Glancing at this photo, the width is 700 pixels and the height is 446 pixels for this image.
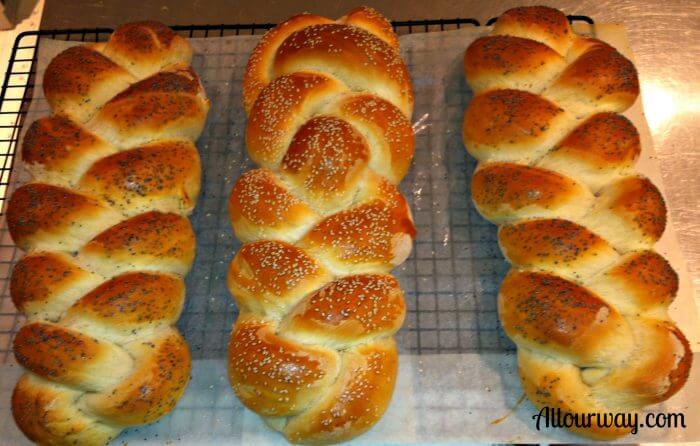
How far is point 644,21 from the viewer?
2.36 meters

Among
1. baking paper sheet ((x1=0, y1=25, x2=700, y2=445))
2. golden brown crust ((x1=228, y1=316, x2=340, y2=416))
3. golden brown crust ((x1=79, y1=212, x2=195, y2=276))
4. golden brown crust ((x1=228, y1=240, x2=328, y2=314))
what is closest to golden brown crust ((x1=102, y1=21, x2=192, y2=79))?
baking paper sheet ((x1=0, y1=25, x2=700, y2=445))

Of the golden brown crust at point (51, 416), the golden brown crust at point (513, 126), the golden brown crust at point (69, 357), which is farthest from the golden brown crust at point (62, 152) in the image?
the golden brown crust at point (513, 126)

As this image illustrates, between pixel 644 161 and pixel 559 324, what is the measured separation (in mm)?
762

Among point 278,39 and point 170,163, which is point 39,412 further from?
point 278,39

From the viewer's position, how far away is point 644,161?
1.96 meters

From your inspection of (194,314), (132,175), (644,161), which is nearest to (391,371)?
(194,314)

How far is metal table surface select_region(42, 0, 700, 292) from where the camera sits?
2.08 metres

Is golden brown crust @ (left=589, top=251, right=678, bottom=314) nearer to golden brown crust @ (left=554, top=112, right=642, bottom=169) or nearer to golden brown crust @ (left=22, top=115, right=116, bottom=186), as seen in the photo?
golden brown crust @ (left=554, top=112, right=642, bottom=169)

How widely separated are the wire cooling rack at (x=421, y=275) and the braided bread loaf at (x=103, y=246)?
0.12 meters

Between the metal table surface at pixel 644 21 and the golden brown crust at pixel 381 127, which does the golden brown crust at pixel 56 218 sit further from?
the metal table surface at pixel 644 21

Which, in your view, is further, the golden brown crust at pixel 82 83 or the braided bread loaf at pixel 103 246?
the golden brown crust at pixel 82 83

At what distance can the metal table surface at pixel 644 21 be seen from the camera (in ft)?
6.81

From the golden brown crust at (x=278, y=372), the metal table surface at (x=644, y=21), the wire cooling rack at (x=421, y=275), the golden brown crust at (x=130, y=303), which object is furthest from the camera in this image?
the metal table surface at (x=644, y=21)

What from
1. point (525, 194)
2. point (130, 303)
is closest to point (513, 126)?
point (525, 194)
